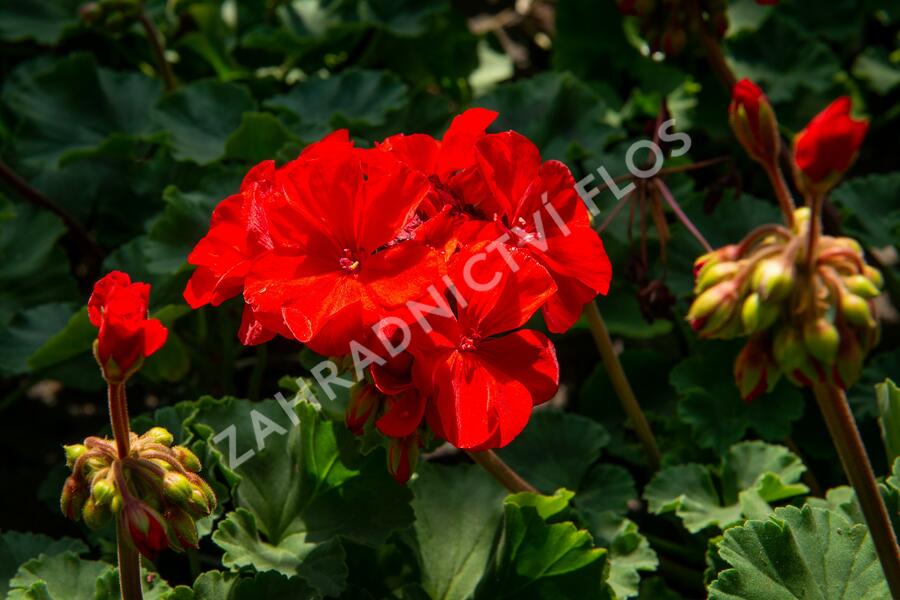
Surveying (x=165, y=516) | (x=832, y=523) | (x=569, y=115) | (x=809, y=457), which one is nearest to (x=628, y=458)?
(x=809, y=457)

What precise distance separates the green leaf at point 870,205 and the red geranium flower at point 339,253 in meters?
1.61

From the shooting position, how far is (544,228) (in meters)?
1.54

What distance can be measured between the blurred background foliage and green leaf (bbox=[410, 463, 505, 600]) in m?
0.36

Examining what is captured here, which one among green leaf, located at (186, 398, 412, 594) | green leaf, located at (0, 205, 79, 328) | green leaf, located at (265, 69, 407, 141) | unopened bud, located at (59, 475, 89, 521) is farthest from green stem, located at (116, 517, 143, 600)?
green leaf, located at (265, 69, 407, 141)

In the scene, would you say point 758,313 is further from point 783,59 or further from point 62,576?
point 783,59

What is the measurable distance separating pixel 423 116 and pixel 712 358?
40.1 inches

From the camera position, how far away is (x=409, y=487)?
1.94 metres

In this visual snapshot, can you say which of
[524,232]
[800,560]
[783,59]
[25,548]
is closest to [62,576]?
[25,548]

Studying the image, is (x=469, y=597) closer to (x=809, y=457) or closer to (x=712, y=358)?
(x=712, y=358)

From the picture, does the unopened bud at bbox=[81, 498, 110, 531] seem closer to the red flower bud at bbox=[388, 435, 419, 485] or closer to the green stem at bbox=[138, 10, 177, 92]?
the red flower bud at bbox=[388, 435, 419, 485]

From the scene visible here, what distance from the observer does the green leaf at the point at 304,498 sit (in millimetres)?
1753

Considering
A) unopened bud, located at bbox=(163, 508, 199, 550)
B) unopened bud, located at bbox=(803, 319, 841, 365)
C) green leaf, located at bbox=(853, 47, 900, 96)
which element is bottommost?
green leaf, located at bbox=(853, 47, 900, 96)

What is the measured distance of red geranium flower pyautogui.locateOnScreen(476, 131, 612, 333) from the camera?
1497 mm

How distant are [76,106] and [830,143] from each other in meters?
2.38
